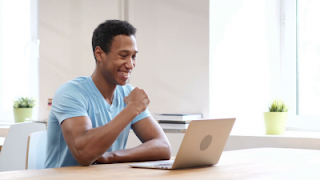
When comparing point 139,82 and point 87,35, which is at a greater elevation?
point 87,35

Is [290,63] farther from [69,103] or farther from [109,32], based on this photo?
[69,103]

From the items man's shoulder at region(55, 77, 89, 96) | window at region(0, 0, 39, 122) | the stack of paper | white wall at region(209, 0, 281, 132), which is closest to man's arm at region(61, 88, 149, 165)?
man's shoulder at region(55, 77, 89, 96)

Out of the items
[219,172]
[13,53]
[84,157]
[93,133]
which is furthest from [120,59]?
[13,53]

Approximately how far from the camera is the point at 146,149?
1.82 meters

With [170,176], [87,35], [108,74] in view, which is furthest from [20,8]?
[170,176]

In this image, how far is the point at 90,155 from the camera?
1620 millimetres

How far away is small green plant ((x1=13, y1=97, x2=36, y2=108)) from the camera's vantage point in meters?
3.80

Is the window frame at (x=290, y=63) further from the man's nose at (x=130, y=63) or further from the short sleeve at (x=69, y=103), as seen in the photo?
the short sleeve at (x=69, y=103)

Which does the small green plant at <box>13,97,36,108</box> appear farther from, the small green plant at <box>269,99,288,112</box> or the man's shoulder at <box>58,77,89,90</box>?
the small green plant at <box>269,99,288,112</box>

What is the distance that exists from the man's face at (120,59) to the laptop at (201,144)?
56cm

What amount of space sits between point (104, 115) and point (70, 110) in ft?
0.69

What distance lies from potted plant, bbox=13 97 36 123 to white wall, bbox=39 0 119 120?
1.06 feet

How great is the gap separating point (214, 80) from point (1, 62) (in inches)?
90.9

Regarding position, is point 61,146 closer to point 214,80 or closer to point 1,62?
point 214,80
